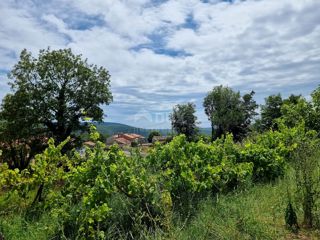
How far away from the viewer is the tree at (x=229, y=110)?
67.8 metres

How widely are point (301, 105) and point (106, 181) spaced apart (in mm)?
11142

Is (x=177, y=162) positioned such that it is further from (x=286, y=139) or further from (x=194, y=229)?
(x=286, y=139)

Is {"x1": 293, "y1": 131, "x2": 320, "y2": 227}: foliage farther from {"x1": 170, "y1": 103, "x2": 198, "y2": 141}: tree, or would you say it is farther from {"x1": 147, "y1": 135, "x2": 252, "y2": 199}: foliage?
{"x1": 170, "y1": 103, "x2": 198, "y2": 141}: tree

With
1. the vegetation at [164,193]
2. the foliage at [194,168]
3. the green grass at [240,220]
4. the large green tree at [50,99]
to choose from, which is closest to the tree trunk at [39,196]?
the vegetation at [164,193]

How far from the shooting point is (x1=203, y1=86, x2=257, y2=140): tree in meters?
67.8

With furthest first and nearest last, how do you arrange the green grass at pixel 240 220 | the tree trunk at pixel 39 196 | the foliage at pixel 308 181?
1. the tree trunk at pixel 39 196
2. the foliage at pixel 308 181
3. the green grass at pixel 240 220

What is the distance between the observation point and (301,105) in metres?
14.0

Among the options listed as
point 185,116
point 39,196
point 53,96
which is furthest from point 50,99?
point 185,116

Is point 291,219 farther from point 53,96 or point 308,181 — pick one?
point 53,96

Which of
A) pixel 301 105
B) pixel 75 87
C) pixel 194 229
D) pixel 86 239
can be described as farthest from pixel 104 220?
pixel 75 87

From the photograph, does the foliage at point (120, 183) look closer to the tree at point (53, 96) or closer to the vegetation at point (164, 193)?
the vegetation at point (164, 193)

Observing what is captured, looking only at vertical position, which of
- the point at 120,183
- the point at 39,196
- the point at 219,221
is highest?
the point at 120,183

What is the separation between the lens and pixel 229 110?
68312 millimetres

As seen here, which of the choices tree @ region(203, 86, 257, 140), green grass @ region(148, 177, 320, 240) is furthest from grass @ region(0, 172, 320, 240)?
tree @ region(203, 86, 257, 140)
